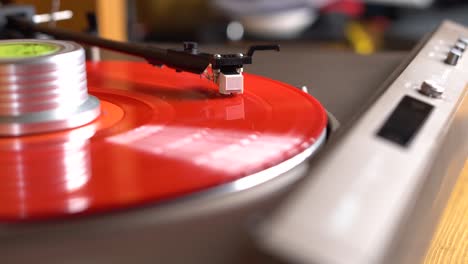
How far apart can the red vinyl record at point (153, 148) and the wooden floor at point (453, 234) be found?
167 mm

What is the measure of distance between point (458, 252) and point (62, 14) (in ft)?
2.52

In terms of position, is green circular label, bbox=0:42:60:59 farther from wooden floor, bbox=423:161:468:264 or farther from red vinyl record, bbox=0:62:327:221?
wooden floor, bbox=423:161:468:264

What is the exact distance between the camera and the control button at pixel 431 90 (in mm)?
538

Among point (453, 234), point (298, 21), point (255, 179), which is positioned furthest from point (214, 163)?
point (298, 21)

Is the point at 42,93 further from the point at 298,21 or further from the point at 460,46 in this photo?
the point at 298,21

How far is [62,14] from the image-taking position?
3.51ft

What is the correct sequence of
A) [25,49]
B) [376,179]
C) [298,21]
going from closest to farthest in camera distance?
[376,179] → [25,49] → [298,21]

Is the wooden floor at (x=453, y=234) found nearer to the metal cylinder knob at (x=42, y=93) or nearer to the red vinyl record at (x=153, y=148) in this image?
the red vinyl record at (x=153, y=148)

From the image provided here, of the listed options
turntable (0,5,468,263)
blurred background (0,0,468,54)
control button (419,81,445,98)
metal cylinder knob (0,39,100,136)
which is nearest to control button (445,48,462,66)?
turntable (0,5,468,263)

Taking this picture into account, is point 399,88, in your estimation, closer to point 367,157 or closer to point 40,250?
point 367,157

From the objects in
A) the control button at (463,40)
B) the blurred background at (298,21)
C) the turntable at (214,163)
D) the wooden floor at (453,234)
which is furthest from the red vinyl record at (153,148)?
the blurred background at (298,21)

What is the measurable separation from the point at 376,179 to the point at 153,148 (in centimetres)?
19

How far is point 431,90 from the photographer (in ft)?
1.77

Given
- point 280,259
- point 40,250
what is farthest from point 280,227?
point 40,250
